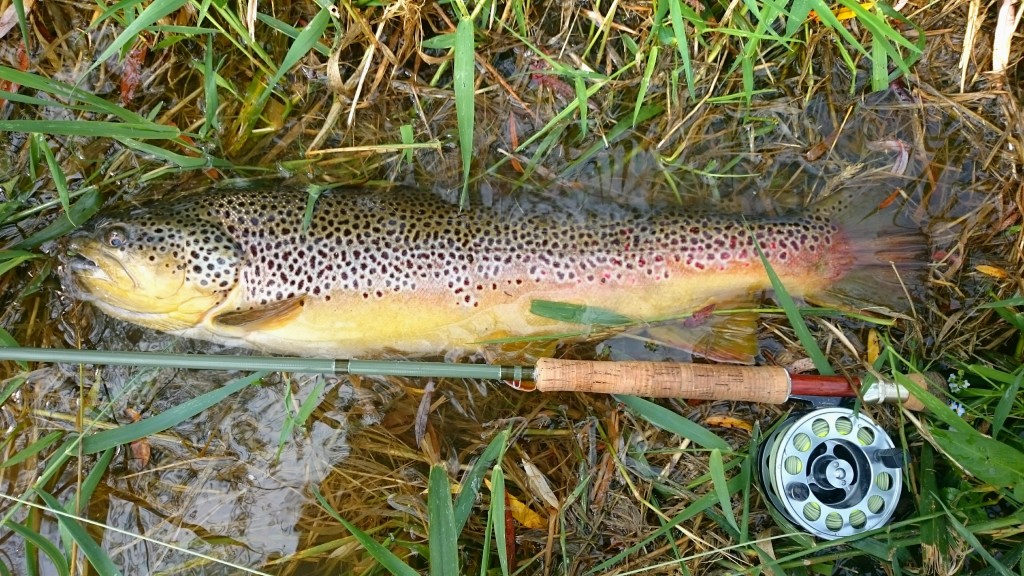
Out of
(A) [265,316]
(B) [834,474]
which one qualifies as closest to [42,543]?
(A) [265,316]

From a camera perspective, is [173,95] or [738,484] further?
[173,95]

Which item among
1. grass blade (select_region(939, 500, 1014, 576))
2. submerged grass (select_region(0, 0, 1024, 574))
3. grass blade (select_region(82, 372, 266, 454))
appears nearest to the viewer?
grass blade (select_region(939, 500, 1014, 576))

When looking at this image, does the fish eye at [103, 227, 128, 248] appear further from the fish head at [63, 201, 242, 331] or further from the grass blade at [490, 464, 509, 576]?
the grass blade at [490, 464, 509, 576]

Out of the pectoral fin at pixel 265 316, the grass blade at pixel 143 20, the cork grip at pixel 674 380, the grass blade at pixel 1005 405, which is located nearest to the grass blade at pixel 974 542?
the grass blade at pixel 1005 405

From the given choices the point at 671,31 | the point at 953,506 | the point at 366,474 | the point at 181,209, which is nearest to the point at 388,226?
the point at 181,209

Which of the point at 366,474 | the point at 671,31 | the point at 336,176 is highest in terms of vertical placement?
the point at 671,31

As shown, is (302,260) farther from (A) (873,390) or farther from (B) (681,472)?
(A) (873,390)

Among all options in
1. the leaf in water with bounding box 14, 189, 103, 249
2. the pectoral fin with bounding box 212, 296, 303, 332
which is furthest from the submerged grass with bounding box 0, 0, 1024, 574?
the pectoral fin with bounding box 212, 296, 303, 332
